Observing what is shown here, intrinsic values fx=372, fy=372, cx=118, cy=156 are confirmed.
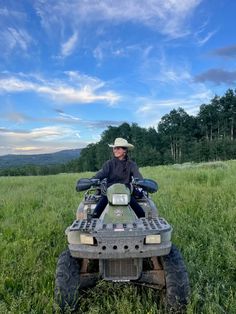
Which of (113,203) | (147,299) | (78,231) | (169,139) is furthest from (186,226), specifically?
(169,139)

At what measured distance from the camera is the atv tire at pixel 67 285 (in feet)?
11.6

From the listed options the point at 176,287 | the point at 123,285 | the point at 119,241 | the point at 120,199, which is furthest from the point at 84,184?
the point at 176,287

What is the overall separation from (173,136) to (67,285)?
91.4 meters

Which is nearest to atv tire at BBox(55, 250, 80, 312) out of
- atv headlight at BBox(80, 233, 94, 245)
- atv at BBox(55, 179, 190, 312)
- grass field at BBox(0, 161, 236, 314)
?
atv at BBox(55, 179, 190, 312)

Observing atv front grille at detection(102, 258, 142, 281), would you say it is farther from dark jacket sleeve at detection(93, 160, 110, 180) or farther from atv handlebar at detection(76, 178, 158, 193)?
dark jacket sleeve at detection(93, 160, 110, 180)

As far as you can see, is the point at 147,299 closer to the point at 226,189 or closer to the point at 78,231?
the point at 78,231

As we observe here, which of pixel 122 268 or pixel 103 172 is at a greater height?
pixel 103 172

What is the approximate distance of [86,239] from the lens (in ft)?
10.9

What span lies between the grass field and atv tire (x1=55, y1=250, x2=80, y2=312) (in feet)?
0.74

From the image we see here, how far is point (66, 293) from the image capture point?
3.56 metres

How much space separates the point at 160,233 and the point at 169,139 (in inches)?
3654

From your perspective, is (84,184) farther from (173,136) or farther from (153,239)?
(173,136)

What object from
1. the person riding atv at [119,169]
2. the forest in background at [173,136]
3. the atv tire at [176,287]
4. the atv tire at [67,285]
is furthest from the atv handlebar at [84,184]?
the forest in background at [173,136]

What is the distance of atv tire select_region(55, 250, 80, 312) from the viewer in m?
3.55
